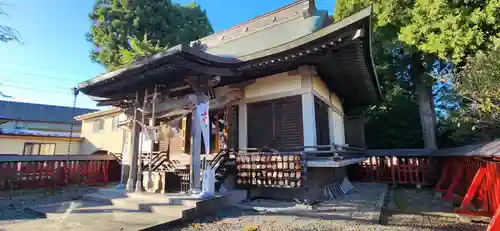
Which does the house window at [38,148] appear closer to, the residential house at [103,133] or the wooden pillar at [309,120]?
the residential house at [103,133]

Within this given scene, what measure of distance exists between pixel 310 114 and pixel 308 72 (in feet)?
3.58

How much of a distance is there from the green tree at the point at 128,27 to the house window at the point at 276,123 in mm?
15230

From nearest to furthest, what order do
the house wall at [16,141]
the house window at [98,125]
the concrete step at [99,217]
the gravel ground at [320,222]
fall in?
the concrete step at [99,217] < the gravel ground at [320,222] < the house wall at [16,141] < the house window at [98,125]

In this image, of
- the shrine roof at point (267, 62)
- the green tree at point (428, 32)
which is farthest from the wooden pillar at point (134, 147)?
the green tree at point (428, 32)

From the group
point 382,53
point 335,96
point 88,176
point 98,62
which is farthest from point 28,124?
point 382,53

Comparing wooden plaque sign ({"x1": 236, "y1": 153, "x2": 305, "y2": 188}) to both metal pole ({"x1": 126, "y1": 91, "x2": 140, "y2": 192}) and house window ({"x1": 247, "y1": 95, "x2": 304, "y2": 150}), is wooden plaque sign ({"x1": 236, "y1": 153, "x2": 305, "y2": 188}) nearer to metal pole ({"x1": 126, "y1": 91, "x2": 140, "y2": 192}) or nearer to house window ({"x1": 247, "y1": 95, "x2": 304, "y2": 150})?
house window ({"x1": 247, "y1": 95, "x2": 304, "y2": 150})

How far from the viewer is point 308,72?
6.86 metres

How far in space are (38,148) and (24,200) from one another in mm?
14209

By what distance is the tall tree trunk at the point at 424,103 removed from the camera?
14.6 meters

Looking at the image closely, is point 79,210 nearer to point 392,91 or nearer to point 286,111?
point 286,111

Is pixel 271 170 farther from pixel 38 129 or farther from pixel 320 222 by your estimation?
pixel 38 129

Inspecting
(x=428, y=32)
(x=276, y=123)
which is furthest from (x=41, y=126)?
(x=428, y=32)

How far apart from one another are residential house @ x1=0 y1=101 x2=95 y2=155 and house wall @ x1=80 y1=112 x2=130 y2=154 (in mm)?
878

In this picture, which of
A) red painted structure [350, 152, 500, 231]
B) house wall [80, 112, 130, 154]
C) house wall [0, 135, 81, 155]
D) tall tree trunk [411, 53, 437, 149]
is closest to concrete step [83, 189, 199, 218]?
red painted structure [350, 152, 500, 231]
